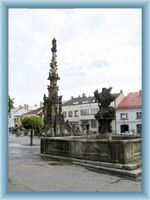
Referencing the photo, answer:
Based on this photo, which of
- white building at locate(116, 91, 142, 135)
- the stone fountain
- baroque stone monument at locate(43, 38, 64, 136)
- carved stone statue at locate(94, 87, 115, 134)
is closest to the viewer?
the stone fountain

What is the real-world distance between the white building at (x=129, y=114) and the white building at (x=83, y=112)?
6.68 m

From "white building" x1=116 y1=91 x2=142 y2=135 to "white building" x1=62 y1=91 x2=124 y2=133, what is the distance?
263 inches

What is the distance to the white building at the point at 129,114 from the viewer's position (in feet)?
168

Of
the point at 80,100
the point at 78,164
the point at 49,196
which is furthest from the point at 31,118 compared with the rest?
the point at 80,100

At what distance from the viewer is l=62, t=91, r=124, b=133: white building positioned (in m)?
60.7

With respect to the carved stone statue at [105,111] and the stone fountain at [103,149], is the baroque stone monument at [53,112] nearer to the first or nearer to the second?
the stone fountain at [103,149]

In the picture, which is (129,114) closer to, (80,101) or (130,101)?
(130,101)

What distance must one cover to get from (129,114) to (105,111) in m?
38.8

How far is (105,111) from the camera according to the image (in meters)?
14.5

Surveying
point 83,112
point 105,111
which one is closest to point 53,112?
point 105,111

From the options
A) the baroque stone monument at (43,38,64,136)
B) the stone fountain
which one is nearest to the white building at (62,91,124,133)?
the baroque stone monument at (43,38,64,136)

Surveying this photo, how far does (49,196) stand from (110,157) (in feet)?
18.4

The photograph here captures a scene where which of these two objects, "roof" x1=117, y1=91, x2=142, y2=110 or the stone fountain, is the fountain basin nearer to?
the stone fountain
